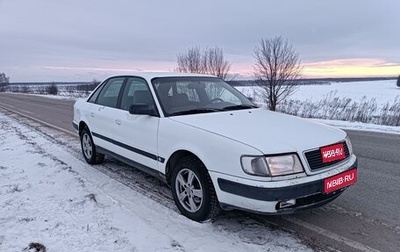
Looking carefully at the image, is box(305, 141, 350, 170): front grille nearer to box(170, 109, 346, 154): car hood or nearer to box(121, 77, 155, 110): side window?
box(170, 109, 346, 154): car hood

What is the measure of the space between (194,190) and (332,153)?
149cm

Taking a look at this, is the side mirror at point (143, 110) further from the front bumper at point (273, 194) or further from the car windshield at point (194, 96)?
the front bumper at point (273, 194)

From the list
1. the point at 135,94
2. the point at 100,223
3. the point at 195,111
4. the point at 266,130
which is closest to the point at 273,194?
the point at 266,130

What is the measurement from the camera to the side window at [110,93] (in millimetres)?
5590

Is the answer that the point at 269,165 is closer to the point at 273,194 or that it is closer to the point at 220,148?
the point at 273,194

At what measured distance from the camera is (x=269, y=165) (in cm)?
324

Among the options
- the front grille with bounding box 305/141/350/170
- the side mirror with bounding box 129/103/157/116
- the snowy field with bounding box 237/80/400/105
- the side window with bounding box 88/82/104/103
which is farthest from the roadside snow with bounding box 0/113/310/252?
the snowy field with bounding box 237/80/400/105

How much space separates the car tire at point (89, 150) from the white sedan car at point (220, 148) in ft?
2.59

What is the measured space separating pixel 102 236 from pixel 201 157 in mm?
1234

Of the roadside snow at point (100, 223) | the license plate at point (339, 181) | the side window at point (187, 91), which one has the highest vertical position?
the side window at point (187, 91)

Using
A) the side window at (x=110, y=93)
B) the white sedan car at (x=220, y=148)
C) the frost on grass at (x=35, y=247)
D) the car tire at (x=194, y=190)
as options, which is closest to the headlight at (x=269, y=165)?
the white sedan car at (x=220, y=148)

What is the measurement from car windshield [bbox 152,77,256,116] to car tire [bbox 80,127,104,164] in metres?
2.08

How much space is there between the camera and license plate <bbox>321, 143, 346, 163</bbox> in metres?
3.54

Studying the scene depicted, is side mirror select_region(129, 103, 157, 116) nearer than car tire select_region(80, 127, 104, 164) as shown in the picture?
Yes
